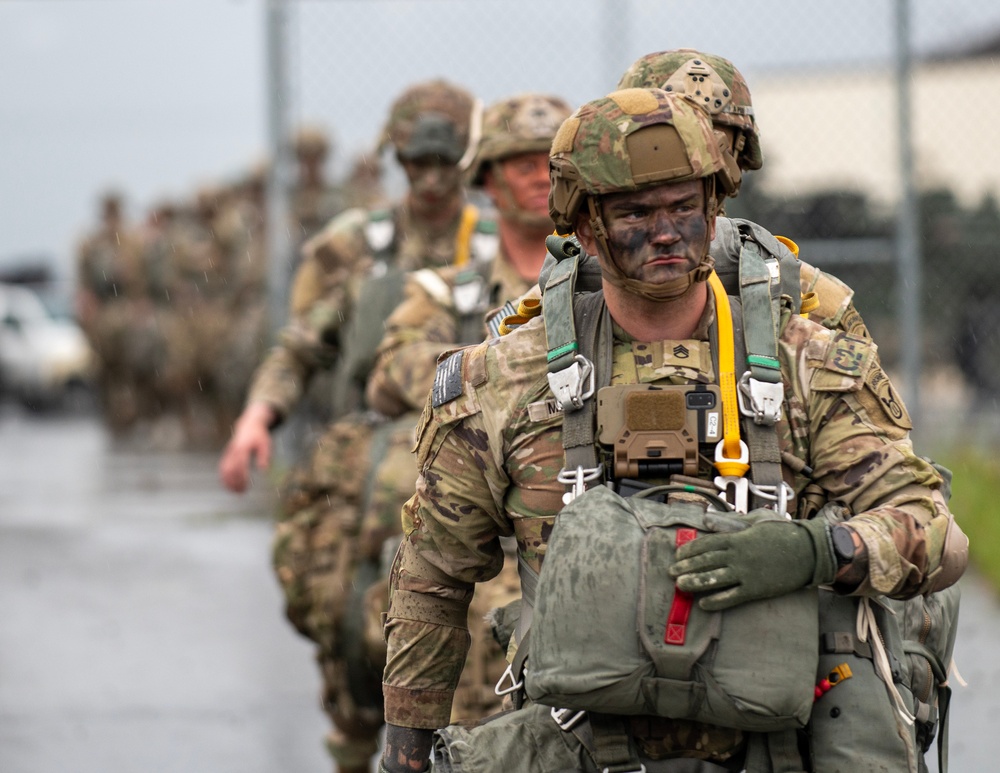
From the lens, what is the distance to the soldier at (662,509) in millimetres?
3039

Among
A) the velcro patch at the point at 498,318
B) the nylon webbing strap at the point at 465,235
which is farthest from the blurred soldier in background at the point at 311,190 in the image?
the velcro patch at the point at 498,318

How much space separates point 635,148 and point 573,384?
1.39 ft

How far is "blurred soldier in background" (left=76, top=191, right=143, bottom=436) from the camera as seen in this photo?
21156mm

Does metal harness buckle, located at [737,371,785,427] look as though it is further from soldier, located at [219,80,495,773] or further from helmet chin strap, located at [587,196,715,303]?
soldier, located at [219,80,495,773]

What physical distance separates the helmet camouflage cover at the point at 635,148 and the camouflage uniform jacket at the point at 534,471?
0.30m

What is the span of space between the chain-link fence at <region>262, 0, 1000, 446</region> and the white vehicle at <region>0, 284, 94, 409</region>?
1793 centimetres

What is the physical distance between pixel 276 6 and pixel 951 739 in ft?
18.2

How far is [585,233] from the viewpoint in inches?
135

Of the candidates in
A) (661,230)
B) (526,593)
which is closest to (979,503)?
(526,593)

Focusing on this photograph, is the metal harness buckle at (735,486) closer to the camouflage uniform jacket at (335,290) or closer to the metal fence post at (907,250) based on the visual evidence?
the camouflage uniform jacket at (335,290)

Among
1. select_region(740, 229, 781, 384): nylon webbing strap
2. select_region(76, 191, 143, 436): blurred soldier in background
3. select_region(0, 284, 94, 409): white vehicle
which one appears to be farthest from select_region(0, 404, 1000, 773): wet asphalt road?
select_region(0, 284, 94, 409): white vehicle

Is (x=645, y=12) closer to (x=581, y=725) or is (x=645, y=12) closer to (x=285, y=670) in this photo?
(x=285, y=670)

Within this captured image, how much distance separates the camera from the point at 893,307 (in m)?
9.95

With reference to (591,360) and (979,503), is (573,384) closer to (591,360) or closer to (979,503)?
(591,360)
